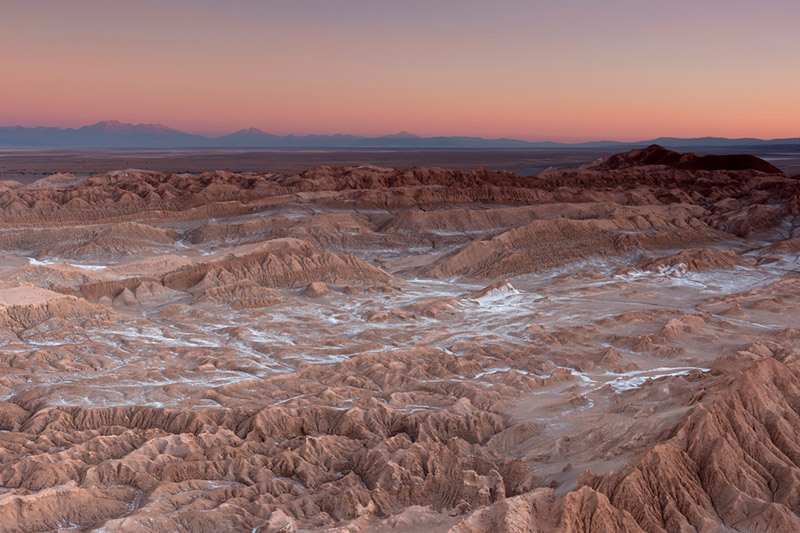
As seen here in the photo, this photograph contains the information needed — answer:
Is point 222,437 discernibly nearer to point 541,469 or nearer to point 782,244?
point 541,469

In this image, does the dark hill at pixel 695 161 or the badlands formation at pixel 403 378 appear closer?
the badlands formation at pixel 403 378

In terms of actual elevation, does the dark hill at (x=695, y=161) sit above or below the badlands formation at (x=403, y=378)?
above

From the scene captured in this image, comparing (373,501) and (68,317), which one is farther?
(68,317)

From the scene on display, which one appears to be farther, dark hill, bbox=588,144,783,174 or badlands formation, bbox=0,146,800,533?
dark hill, bbox=588,144,783,174

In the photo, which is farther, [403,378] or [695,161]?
[695,161]

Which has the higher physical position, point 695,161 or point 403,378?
point 695,161

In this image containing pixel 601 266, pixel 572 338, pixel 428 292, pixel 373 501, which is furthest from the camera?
pixel 601 266

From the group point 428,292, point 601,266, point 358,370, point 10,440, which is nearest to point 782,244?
point 601,266

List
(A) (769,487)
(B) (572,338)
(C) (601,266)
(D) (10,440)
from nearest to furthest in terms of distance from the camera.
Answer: (A) (769,487) → (D) (10,440) → (B) (572,338) → (C) (601,266)
